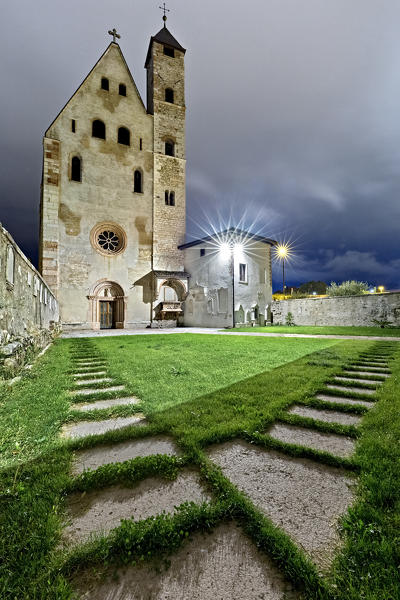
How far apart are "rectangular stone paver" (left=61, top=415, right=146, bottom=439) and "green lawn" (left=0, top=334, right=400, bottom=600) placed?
0.34 ft

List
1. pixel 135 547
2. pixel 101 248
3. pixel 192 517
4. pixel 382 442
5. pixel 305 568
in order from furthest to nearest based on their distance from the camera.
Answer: pixel 101 248
pixel 382 442
pixel 192 517
pixel 135 547
pixel 305 568

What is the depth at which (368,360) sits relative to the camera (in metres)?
5.21

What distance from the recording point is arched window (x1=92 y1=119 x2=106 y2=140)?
61.3 feet

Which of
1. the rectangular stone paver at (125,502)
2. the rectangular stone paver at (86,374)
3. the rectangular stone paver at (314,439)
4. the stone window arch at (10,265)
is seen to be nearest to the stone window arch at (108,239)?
the stone window arch at (10,265)

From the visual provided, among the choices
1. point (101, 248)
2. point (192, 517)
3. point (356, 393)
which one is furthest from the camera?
point (101, 248)

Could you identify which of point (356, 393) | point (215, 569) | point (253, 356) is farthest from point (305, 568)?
point (253, 356)

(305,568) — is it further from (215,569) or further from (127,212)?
(127,212)

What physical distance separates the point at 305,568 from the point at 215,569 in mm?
338

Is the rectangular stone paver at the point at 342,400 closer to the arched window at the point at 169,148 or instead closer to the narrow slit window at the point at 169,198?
the narrow slit window at the point at 169,198

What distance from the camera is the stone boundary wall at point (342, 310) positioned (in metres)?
15.2

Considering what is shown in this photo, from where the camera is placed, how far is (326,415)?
2.54 meters

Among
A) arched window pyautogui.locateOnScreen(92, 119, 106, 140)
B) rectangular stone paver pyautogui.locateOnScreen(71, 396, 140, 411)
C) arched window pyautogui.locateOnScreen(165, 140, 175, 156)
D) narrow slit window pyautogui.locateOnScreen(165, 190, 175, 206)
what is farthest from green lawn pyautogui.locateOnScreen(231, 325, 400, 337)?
arched window pyautogui.locateOnScreen(92, 119, 106, 140)

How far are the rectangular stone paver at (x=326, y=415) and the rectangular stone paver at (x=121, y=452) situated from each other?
130cm

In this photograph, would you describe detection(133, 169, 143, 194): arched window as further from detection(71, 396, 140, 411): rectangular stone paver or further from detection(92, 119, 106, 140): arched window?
detection(71, 396, 140, 411): rectangular stone paver
